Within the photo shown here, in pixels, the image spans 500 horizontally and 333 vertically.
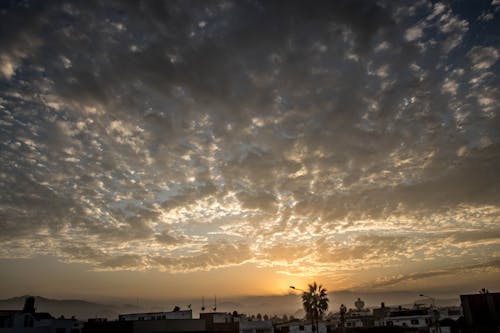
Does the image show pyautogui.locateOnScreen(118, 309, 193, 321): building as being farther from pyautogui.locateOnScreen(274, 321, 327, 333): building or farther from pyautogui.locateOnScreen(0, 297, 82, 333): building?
pyautogui.locateOnScreen(274, 321, 327, 333): building

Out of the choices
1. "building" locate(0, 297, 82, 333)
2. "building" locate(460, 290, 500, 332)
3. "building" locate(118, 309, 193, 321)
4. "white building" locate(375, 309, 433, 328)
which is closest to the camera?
"building" locate(460, 290, 500, 332)

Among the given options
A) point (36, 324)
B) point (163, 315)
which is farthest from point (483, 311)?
point (36, 324)

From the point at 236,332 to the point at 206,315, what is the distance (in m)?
9.10

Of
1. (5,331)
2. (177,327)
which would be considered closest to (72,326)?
(5,331)

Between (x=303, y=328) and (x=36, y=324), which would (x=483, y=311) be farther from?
(x=36, y=324)

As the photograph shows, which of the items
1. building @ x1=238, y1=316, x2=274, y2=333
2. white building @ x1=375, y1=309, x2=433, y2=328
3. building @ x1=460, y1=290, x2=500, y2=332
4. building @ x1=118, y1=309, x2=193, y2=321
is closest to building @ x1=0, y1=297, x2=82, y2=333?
building @ x1=118, y1=309, x2=193, y2=321

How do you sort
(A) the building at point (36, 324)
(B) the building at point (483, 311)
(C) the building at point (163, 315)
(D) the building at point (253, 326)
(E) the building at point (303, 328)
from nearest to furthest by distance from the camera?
(B) the building at point (483, 311), (A) the building at point (36, 324), (D) the building at point (253, 326), (C) the building at point (163, 315), (E) the building at point (303, 328)

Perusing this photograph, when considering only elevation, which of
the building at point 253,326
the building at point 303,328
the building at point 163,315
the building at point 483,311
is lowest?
the building at point 303,328

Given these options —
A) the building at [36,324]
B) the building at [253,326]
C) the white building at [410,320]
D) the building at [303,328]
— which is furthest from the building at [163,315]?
the white building at [410,320]

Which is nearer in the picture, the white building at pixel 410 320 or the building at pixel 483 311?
the building at pixel 483 311

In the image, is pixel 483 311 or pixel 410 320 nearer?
pixel 483 311

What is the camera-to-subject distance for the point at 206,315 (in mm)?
90375

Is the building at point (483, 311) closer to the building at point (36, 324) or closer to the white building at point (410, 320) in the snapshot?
the white building at point (410, 320)

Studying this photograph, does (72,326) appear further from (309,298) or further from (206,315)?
(309,298)
